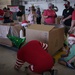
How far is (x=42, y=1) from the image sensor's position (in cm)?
855

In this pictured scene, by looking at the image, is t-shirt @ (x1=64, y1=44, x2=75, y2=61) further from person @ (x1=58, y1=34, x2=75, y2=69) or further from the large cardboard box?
the large cardboard box

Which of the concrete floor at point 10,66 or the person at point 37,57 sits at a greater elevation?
the person at point 37,57

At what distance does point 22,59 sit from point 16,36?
53.1 inches

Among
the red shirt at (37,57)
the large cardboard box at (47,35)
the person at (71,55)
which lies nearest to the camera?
the red shirt at (37,57)

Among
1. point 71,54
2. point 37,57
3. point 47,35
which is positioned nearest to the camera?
point 37,57

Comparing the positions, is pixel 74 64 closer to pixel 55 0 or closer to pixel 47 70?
pixel 47 70

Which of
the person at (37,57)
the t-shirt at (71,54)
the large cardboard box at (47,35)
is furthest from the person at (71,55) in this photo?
the person at (37,57)

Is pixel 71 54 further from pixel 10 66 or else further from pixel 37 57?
pixel 10 66

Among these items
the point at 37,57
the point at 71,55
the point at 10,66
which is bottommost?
the point at 10,66

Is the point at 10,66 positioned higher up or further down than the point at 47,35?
further down

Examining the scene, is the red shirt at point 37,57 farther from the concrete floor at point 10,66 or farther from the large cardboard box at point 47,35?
the large cardboard box at point 47,35

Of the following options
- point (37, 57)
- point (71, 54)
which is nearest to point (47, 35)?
point (71, 54)

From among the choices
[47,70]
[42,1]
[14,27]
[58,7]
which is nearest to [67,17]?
[14,27]

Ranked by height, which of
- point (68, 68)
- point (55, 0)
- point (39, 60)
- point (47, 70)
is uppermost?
point (55, 0)
